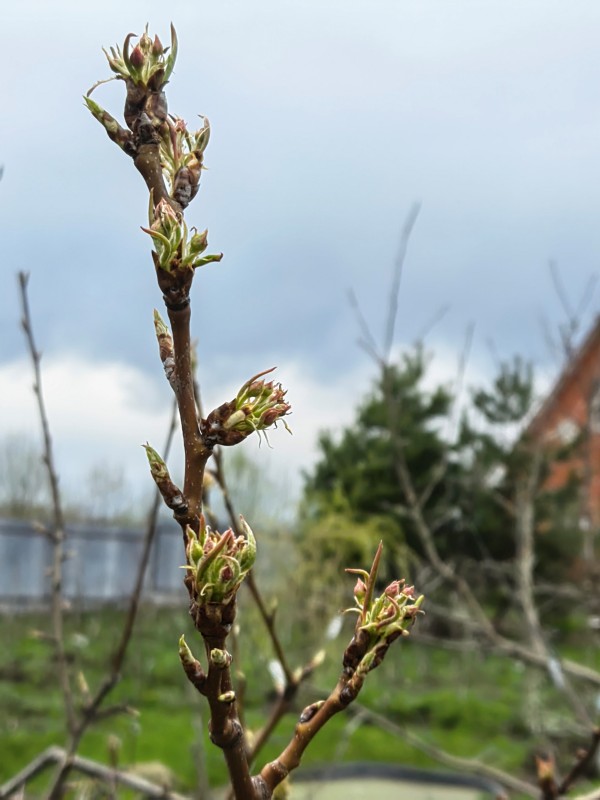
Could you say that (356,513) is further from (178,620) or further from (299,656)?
(178,620)

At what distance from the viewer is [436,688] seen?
976cm

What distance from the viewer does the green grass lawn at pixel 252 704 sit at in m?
6.06

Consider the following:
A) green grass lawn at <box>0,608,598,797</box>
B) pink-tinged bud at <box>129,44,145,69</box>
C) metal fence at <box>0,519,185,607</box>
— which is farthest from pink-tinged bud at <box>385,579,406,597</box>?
metal fence at <box>0,519,185,607</box>

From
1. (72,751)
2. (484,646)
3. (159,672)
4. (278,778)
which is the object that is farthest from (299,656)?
(278,778)

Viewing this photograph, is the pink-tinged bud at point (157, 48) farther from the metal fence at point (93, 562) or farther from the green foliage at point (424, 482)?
the metal fence at point (93, 562)

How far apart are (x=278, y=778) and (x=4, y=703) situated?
7.52m

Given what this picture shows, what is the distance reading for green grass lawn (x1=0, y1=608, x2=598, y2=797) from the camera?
6.06 metres

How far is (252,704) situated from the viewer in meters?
7.94

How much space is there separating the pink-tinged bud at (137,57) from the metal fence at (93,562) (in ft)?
36.2

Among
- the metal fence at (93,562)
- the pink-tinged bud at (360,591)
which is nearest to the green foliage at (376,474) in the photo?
the metal fence at (93,562)

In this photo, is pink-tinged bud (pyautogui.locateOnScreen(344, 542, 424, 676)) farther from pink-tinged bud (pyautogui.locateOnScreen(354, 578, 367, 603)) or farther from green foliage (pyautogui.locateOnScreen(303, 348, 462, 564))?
green foliage (pyautogui.locateOnScreen(303, 348, 462, 564))

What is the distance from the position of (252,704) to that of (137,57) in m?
7.88

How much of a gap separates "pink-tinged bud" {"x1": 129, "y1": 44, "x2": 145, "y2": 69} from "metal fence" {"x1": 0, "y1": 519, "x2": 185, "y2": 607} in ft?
Result: 36.2

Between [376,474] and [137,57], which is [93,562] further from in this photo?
[137,57]
